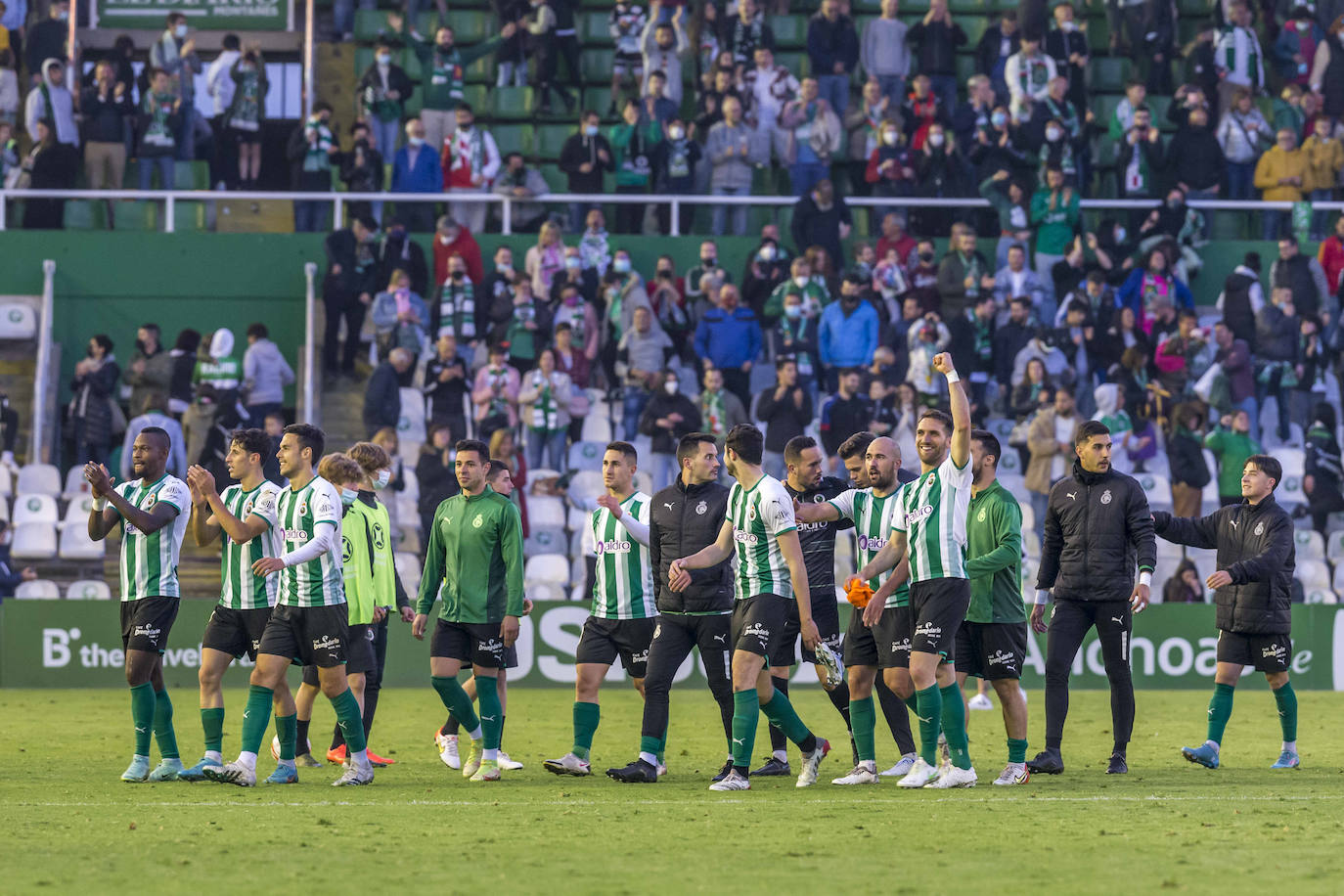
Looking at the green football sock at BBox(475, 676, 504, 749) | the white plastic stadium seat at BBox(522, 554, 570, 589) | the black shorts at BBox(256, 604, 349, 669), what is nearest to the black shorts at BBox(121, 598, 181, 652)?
the black shorts at BBox(256, 604, 349, 669)

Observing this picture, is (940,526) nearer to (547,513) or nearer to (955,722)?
(955,722)

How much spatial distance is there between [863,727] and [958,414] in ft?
6.85

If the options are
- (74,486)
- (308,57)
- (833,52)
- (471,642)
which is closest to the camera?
(471,642)

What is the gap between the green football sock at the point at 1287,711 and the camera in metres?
12.0

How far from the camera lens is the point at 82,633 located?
18.8 metres

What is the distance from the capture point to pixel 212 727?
10633mm

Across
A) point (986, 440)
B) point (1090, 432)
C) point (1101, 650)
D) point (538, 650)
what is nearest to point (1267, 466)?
point (1090, 432)

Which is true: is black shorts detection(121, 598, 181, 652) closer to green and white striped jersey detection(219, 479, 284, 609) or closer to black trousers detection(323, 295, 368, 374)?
green and white striped jersey detection(219, 479, 284, 609)

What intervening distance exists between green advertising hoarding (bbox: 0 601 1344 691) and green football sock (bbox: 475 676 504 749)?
288 inches

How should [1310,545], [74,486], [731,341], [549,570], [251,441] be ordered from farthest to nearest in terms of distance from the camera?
1. [1310,545]
2. [731,341]
3. [74,486]
4. [549,570]
5. [251,441]

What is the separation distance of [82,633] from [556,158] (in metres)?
9.44

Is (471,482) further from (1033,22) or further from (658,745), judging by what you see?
(1033,22)

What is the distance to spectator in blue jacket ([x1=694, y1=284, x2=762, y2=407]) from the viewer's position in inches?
836

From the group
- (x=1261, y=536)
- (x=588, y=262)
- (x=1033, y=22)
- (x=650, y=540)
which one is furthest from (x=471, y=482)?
(x=1033, y=22)
